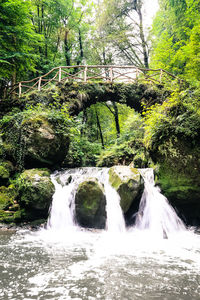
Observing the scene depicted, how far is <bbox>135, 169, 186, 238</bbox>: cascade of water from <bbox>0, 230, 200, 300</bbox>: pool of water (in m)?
0.72

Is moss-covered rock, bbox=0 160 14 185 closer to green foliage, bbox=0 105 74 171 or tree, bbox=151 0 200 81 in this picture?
green foliage, bbox=0 105 74 171

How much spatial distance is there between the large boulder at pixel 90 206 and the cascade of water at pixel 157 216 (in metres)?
1.19

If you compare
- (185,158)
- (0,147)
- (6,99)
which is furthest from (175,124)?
(6,99)

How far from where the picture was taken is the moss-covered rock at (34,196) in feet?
17.9

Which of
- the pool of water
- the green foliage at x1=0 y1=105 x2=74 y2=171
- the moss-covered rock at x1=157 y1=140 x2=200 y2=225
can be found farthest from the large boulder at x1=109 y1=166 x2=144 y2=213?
the green foliage at x1=0 y1=105 x2=74 y2=171

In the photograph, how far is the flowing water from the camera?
2162 mm

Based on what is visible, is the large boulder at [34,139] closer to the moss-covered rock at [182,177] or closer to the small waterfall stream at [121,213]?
the small waterfall stream at [121,213]

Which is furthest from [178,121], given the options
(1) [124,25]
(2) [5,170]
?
(1) [124,25]

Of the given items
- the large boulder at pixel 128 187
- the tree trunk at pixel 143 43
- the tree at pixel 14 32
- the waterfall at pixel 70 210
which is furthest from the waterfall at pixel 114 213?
the tree trunk at pixel 143 43

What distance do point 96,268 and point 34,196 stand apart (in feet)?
10.8

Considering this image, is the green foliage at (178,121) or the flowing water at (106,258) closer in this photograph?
the flowing water at (106,258)

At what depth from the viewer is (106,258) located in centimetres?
326

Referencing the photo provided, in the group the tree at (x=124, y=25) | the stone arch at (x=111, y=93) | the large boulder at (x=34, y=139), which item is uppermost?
the tree at (x=124, y=25)

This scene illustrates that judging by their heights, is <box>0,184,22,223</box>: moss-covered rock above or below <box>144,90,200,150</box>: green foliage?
below
